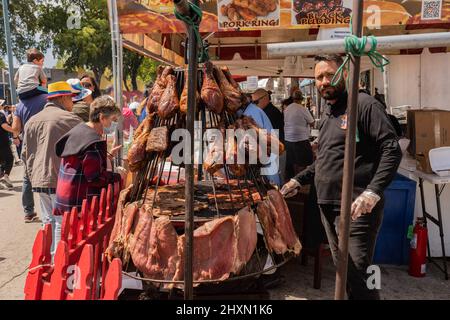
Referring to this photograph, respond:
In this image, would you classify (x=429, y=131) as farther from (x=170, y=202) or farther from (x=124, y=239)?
(x=124, y=239)

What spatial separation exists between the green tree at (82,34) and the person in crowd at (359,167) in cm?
1946

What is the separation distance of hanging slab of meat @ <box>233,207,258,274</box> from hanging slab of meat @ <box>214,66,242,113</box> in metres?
0.64

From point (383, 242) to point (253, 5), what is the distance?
284 centimetres

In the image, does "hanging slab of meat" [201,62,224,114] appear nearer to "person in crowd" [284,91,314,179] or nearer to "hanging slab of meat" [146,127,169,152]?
"hanging slab of meat" [146,127,169,152]

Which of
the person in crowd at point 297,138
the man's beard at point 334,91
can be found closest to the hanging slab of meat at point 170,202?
the man's beard at point 334,91

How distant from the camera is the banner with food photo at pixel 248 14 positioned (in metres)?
4.19

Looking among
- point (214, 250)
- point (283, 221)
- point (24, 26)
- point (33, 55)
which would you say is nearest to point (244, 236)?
point (214, 250)

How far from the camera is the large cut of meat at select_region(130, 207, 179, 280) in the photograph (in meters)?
2.39

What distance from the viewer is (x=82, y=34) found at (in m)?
20.2

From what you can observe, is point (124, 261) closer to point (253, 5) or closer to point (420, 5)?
point (253, 5)

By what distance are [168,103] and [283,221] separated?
1.03 meters

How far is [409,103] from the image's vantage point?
5.57m

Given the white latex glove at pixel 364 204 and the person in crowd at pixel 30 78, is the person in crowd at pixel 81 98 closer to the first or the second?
the person in crowd at pixel 30 78
